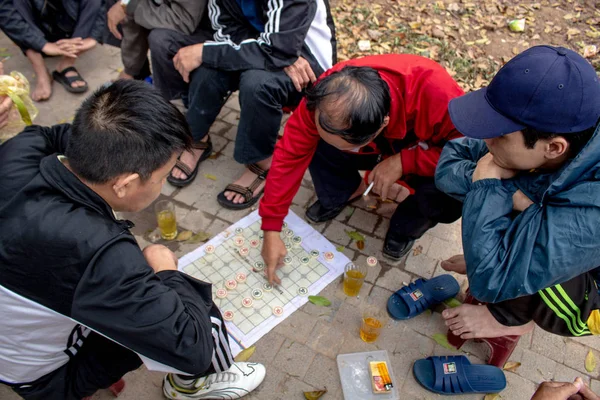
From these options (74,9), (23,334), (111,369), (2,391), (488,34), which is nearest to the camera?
(23,334)

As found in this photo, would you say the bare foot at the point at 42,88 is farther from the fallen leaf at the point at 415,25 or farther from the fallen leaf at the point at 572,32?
the fallen leaf at the point at 572,32

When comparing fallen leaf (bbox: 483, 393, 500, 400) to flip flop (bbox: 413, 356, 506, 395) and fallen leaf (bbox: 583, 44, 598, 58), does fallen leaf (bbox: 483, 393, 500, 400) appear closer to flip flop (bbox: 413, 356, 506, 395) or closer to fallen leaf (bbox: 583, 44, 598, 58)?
flip flop (bbox: 413, 356, 506, 395)

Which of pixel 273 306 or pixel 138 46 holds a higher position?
pixel 138 46

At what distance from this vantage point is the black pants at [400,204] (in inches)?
103

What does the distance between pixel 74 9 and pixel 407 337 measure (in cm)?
407

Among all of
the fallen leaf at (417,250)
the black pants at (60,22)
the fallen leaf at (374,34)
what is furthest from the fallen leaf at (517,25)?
the black pants at (60,22)

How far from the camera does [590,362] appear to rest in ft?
8.39

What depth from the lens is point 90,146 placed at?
1.60 m

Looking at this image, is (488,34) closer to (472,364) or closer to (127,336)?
(472,364)

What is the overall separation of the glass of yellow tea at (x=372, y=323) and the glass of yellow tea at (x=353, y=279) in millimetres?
145

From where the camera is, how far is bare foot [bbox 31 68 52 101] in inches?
163

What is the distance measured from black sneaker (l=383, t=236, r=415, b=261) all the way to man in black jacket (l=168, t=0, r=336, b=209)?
1026 millimetres

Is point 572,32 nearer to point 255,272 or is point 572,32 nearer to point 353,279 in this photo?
point 353,279

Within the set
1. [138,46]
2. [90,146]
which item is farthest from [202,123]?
[90,146]
